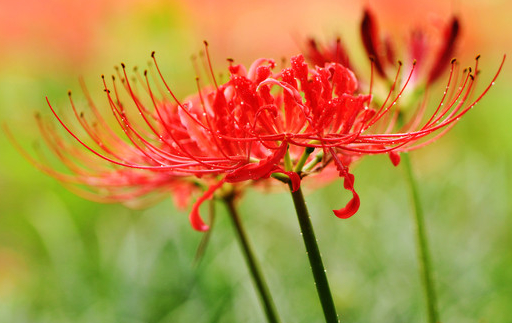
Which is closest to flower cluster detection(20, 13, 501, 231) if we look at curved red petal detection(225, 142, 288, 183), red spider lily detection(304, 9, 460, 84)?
curved red petal detection(225, 142, 288, 183)

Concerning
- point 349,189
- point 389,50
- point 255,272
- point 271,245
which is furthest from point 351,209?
point 271,245

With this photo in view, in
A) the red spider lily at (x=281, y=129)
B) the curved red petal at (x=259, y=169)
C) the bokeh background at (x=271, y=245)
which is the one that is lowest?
the curved red petal at (x=259, y=169)

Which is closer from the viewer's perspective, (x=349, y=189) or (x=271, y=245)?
(x=349, y=189)

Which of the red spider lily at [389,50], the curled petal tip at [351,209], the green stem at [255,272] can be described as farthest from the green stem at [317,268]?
the red spider lily at [389,50]

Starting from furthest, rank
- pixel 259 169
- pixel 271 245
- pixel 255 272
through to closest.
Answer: pixel 271 245 → pixel 255 272 → pixel 259 169

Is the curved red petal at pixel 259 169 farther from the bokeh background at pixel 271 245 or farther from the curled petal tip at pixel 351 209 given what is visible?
the bokeh background at pixel 271 245

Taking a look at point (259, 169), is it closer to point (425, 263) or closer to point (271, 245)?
point (425, 263)

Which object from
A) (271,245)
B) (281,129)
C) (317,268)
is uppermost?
(271,245)

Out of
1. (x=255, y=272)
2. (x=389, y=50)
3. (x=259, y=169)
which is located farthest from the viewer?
(x=389, y=50)

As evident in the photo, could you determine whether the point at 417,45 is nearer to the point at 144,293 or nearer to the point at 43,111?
the point at 144,293

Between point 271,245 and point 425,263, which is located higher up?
point 271,245
